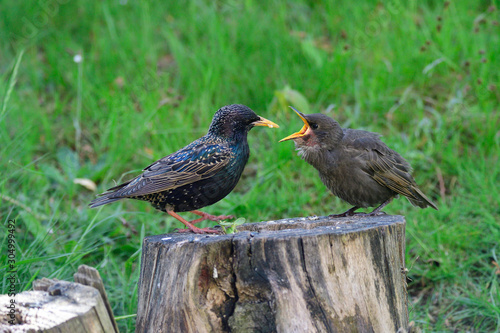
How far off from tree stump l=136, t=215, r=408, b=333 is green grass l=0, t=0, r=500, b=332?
1.39m

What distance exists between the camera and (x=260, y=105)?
6.48 m

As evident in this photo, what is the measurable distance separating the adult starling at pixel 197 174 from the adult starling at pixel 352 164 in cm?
46

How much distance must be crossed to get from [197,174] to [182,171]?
121 millimetres

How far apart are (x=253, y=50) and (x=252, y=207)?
2519 mm

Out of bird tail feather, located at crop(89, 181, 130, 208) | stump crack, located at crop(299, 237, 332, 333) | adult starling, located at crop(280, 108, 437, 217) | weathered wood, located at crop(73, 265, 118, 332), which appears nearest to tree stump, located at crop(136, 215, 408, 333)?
stump crack, located at crop(299, 237, 332, 333)

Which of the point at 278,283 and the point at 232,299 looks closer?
the point at 278,283

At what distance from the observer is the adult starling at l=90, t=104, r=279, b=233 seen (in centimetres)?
371

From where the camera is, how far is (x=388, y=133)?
245 inches

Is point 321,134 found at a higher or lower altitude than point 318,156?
→ higher

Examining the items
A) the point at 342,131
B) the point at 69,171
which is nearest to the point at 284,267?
the point at 342,131

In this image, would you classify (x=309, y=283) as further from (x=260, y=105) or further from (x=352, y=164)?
(x=260, y=105)

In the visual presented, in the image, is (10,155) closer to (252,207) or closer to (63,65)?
(252,207)

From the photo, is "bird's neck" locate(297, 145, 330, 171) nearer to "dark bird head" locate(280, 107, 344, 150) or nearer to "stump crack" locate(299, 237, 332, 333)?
"dark bird head" locate(280, 107, 344, 150)

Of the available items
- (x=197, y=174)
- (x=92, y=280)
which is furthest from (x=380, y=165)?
(x=92, y=280)
